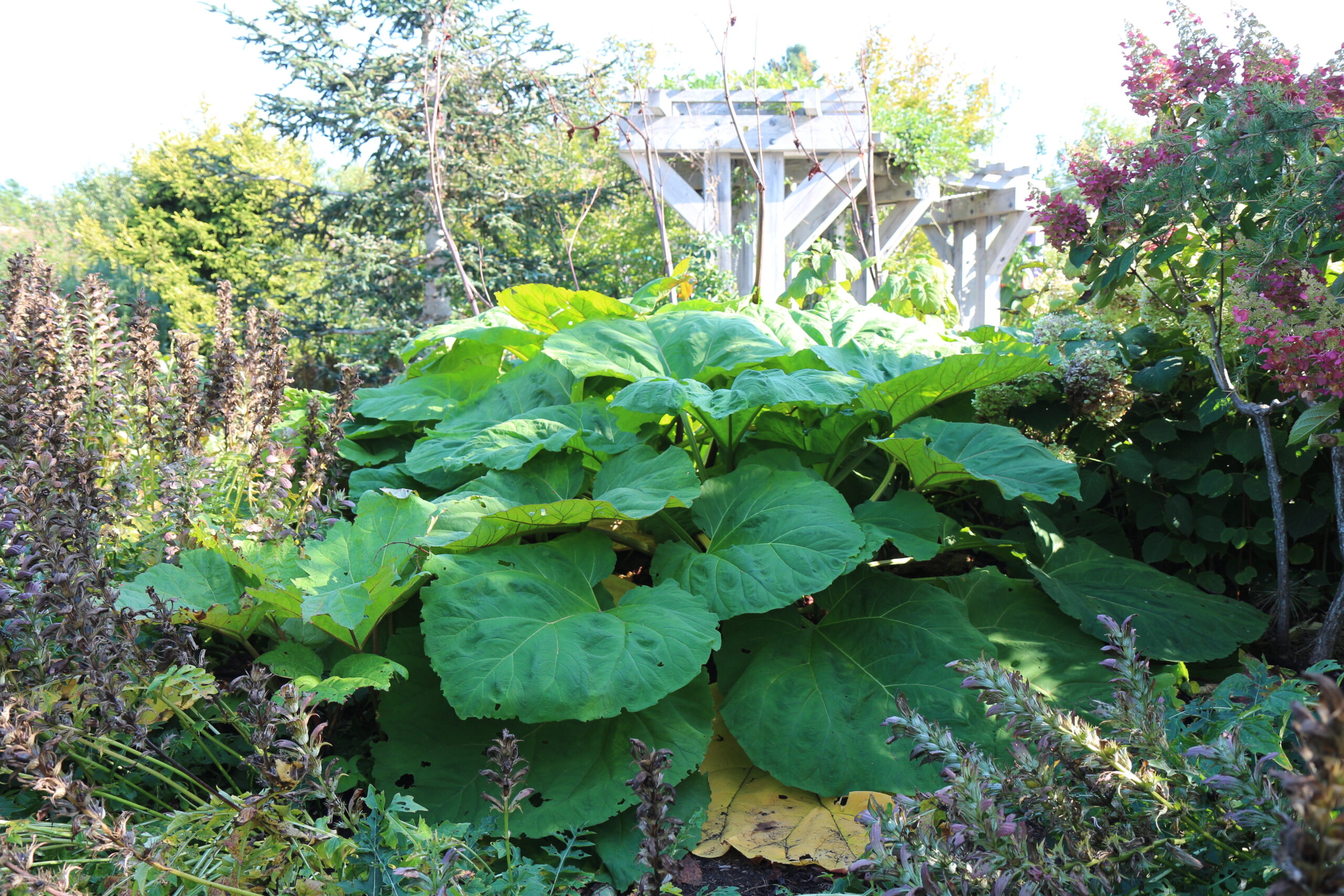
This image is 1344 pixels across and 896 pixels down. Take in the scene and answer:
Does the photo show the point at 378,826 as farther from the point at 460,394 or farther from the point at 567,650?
the point at 460,394

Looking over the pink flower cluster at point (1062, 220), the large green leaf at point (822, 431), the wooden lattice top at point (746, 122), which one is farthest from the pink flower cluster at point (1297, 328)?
the wooden lattice top at point (746, 122)

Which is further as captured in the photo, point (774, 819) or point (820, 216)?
point (820, 216)

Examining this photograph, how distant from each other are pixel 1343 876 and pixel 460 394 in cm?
237

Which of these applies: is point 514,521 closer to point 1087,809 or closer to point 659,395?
point 659,395

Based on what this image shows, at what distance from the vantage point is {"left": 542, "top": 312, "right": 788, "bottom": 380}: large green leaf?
2080mm

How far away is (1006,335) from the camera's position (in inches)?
106

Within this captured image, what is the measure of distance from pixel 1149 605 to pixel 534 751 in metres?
1.48

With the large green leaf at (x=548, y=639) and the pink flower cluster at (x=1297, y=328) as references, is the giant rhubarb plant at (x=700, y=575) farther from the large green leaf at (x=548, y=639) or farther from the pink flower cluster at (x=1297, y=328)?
the pink flower cluster at (x=1297, y=328)

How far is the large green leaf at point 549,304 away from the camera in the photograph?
9.19ft

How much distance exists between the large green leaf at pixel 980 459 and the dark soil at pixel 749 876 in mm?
868

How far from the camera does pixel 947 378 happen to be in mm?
2057

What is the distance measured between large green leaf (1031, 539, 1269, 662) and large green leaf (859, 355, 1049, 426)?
0.47 meters

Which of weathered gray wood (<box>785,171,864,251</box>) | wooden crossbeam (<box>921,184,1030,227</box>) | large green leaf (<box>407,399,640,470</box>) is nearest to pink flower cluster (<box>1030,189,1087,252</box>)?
large green leaf (<box>407,399,640,470</box>)

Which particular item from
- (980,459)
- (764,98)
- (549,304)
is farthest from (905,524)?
(764,98)
